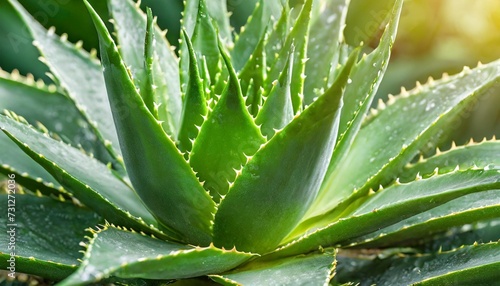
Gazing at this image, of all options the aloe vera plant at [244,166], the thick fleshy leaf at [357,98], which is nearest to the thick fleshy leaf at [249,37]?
the aloe vera plant at [244,166]

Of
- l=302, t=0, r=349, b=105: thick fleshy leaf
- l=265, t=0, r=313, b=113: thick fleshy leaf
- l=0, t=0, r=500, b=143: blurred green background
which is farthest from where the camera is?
l=0, t=0, r=500, b=143: blurred green background

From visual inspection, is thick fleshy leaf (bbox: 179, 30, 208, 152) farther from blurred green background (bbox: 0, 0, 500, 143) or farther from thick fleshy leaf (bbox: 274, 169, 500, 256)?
blurred green background (bbox: 0, 0, 500, 143)

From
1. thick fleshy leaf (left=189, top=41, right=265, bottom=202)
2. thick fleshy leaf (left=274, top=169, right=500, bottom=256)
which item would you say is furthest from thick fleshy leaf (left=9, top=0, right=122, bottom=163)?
thick fleshy leaf (left=274, top=169, right=500, bottom=256)

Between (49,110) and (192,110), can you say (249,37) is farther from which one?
(49,110)

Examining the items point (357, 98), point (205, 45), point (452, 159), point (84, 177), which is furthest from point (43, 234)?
point (452, 159)

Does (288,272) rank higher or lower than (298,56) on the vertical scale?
lower

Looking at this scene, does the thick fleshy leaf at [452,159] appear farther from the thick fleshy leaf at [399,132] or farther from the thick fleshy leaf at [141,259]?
the thick fleshy leaf at [141,259]
